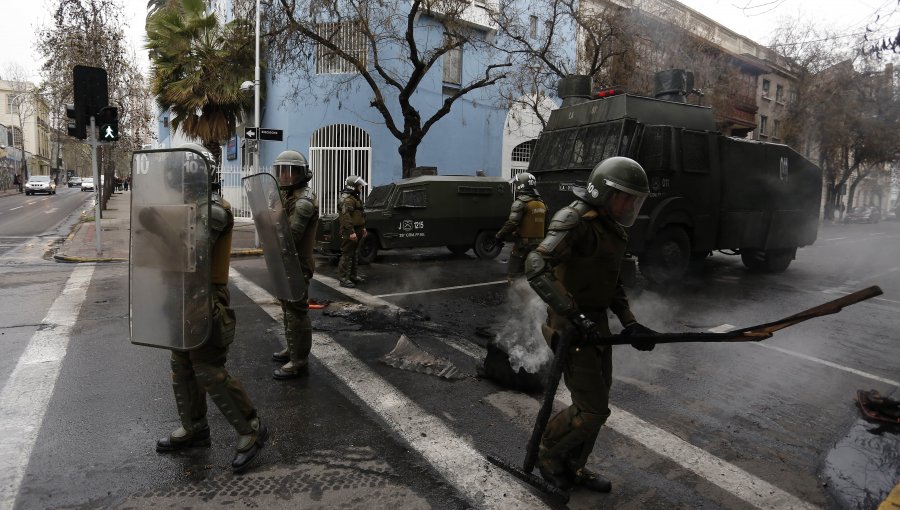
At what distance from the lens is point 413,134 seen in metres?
15.9

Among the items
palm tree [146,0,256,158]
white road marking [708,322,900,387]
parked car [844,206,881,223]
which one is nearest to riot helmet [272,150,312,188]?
white road marking [708,322,900,387]

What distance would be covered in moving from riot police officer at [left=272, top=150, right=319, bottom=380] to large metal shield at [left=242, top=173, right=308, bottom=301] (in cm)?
47

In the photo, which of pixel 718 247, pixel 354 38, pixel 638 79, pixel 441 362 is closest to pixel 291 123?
pixel 354 38

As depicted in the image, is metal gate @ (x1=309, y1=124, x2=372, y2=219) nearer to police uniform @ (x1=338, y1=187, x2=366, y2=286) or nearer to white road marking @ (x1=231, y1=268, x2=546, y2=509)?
police uniform @ (x1=338, y1=187, x2=366, y2=286)

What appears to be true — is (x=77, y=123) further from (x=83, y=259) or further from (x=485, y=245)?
(x=485, y=245)

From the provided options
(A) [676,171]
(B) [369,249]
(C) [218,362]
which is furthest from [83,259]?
(A) [676,171]

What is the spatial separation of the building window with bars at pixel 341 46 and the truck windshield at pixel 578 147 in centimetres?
688

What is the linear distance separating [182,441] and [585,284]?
2637 millimetres

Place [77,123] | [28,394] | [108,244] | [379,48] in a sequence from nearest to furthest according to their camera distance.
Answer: [28,394] → [77,123] → [108,244] → [379,48]

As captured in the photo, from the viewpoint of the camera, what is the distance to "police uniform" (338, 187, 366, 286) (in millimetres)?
9383

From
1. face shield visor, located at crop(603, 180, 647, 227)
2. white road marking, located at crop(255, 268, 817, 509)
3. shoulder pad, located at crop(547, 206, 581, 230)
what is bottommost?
white road marking, located at crop(255, 268, 817, 509)

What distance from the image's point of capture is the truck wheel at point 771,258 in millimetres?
11750

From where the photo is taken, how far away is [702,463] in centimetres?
355

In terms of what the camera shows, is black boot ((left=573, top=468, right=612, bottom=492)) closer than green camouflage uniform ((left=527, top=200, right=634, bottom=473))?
No
